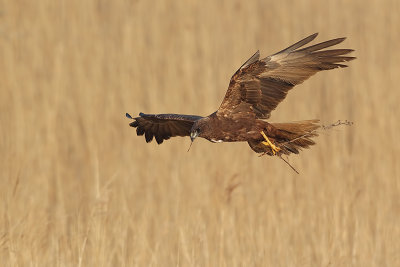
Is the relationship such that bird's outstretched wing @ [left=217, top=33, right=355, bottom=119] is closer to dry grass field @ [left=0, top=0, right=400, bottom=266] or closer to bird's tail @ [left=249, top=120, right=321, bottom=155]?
bird's tail @ [left=249, top=120, right=321, bottom=155]

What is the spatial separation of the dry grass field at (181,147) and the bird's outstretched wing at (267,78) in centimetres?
56

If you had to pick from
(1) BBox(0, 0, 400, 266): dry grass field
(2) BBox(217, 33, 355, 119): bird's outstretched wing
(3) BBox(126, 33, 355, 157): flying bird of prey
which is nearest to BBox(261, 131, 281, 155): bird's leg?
(3) BBox(126, 33, 355, 157): flying bird of prey

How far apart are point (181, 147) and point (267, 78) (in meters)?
1.60

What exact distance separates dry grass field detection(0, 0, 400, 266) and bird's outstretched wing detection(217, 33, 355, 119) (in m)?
0.56

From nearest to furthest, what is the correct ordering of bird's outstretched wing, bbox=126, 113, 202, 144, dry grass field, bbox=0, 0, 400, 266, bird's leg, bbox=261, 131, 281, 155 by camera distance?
bird's leg, bbox=261, 131, 281, 155 → dry grass field, bbox=0, 0, 400, 266 → bird's outstretched wing, bbox=126, 113, 202, 144

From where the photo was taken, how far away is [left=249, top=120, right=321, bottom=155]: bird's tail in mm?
3689

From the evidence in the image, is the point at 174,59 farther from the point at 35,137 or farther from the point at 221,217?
the point at 221,217

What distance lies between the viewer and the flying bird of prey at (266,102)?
3.70 m

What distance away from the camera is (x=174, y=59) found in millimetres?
5746

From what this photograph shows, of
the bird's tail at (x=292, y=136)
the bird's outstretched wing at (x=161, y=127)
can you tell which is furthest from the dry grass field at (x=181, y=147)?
the bird's tail at (x=292, y=136)

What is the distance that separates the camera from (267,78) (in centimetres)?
387

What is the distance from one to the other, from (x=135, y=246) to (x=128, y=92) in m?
1.75

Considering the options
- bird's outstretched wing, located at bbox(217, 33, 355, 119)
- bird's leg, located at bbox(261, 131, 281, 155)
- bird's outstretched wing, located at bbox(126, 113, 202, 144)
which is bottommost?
bird's leg, located at bbox(261, 131, 281, 155)

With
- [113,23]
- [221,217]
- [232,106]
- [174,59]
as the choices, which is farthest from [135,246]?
[113,23]
